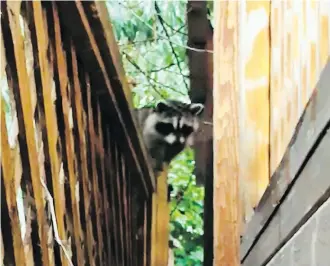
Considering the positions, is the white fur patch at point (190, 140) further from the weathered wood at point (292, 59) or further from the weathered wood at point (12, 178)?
the weathered wood at point (12, 178)

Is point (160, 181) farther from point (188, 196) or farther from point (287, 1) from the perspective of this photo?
point (287, 1)

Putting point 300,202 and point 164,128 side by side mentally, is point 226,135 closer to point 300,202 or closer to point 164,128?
point 164,128

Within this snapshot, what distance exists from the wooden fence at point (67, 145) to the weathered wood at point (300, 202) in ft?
0.56

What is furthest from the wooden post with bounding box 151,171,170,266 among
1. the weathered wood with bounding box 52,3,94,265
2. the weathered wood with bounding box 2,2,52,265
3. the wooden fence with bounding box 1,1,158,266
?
the weathered wood with bounding box 2,2,52,265

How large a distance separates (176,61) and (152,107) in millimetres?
73

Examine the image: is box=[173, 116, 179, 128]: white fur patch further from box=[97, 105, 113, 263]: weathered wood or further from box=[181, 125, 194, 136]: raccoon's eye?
box=[97, 105, 113, 263]: weathered wood

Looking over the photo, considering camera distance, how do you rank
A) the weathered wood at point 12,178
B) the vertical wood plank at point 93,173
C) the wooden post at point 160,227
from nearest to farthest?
the weathered wood at point 12,178 → the vertical wood plank at point 93,173 → the wooden post at point 160,227

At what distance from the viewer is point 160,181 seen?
0.85m

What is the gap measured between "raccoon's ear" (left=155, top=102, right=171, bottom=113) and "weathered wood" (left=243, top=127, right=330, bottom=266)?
0.68 ft

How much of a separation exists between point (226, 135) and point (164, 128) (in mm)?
102

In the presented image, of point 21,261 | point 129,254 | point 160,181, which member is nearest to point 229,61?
point 160,181

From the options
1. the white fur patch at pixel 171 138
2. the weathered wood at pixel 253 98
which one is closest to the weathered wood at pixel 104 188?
the white fur patch at pixel 171 138

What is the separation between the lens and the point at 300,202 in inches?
23.1

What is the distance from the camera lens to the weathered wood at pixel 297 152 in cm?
50
